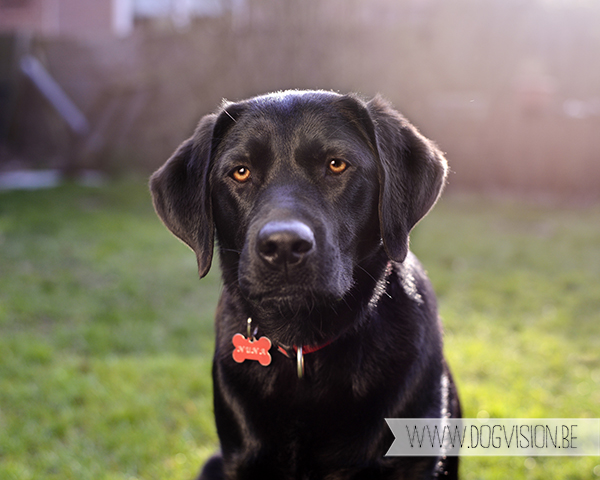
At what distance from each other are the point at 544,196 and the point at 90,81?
8.60m

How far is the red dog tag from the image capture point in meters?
2.04

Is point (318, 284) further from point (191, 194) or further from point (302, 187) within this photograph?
point (191, 194)

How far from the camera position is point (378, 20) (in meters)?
10.3

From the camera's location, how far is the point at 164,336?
4.16 meters

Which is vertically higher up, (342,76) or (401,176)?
(401,176)

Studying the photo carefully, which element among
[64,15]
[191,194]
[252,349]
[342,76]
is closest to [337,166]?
[191,194]

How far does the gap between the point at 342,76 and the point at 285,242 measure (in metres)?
8.37

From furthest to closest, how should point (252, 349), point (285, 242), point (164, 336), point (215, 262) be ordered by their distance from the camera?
point (164, 336), point (215, 262), point (252, 349), point (285, 242)

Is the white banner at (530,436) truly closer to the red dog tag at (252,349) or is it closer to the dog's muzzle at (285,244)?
the red dog tag at (252,349)

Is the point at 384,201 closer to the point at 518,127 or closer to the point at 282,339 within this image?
the point at 282,339

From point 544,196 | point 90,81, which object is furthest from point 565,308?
point 90,81

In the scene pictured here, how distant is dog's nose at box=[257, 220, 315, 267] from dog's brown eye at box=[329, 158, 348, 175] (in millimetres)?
345

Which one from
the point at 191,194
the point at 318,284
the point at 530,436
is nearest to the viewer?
the point at 318,284

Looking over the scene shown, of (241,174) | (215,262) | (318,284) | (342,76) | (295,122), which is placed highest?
(295,122)
